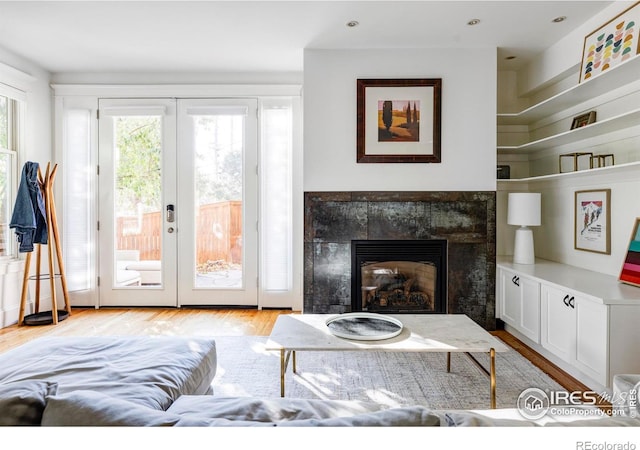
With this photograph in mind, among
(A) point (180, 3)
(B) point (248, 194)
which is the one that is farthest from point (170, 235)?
(A) point (180, 3)

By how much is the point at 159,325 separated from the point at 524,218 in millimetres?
3647

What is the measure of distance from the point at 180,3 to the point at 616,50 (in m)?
3.14

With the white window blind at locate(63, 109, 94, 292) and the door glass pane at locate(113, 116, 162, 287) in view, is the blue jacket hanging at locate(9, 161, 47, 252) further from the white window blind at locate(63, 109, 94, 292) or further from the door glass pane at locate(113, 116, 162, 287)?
the door glass pane at locate(113, 116, 162, 287)

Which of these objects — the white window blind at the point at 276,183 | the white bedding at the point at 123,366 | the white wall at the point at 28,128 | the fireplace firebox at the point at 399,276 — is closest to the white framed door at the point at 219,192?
the white window blind at the point at 276,183

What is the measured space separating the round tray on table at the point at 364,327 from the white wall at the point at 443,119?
1.50 meters

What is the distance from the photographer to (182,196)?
4.36 meters

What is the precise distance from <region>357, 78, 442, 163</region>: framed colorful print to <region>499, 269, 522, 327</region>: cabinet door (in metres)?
1.25

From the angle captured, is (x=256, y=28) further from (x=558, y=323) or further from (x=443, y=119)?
(x=558, y=323)

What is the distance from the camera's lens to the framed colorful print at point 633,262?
2568 mm

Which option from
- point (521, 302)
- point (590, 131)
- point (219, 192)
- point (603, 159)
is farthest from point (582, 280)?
point (219, 192)

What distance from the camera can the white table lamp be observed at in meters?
3.47

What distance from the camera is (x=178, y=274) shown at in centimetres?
441

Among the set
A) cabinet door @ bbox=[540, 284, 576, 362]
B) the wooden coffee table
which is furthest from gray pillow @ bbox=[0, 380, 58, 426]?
cabinet door @ bbox=[540, 284, 576, 362]

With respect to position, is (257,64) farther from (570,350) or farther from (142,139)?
(570,350)
